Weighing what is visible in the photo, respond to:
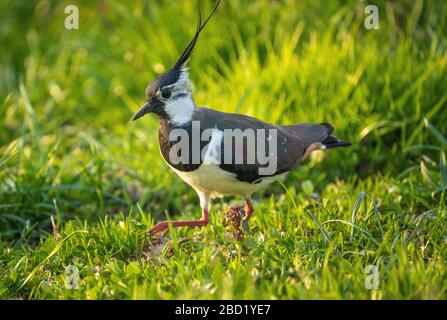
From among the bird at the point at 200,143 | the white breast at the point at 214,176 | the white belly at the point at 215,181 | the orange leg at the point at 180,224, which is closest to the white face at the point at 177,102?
the bird at the point at 200,143

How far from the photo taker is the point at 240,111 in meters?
5.40

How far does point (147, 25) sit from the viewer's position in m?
6.80

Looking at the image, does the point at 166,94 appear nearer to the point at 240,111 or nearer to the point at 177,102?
the point at 177,102

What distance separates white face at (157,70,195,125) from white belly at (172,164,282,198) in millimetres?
313

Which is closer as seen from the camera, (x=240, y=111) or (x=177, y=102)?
(x=177, y=102)

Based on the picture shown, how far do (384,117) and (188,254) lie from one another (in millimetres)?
2186

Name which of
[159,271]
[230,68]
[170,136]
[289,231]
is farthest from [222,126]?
[230,68]

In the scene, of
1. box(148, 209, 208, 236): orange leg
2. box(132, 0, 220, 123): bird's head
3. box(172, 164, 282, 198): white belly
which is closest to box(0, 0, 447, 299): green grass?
box(148, 209, 208, 236): orange leg

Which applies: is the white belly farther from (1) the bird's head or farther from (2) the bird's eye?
(2) the bird's eye

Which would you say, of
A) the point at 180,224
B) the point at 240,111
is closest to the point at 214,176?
the point at 180,224

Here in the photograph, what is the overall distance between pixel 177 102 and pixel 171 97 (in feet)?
Answer: 0.15

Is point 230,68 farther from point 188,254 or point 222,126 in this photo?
point 188,254

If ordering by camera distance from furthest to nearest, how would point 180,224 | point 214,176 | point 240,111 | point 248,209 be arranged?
point 240,111
point 248,209
point 180,224
point 214,176

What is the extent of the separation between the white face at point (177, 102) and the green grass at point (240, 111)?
1.97ft
